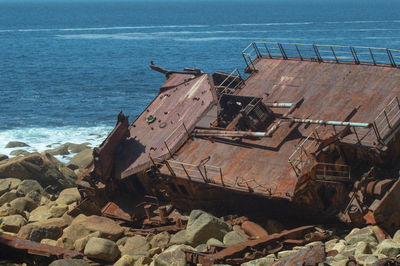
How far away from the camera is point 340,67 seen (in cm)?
3100

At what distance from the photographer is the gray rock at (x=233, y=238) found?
2370cm

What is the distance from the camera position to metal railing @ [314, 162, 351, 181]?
24.7 meters

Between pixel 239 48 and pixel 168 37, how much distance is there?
30913mm

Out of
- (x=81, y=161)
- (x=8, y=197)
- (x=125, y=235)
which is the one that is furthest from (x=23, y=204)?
(x=81, y=161)

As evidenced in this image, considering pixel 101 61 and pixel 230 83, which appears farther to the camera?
pixel 101 61

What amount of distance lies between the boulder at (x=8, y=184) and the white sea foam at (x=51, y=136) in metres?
16.0

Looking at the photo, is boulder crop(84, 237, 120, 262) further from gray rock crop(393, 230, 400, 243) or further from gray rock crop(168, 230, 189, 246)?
gray rock crop(393, 230, 400, 243)

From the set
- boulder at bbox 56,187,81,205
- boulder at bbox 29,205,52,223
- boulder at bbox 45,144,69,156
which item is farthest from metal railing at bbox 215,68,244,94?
boulder at bbox 45,144,69,156

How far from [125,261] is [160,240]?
267 cm

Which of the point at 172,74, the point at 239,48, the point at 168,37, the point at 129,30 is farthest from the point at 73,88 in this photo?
the point at 129,30

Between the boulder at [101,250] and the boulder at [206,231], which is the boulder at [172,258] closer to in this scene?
the boulder at [206,231]

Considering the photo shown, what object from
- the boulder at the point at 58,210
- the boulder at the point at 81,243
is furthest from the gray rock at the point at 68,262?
the boulder at the point at 58,210

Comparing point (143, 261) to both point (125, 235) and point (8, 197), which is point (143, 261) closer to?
point (125, 235)

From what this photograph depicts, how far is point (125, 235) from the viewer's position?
27.7 metres
